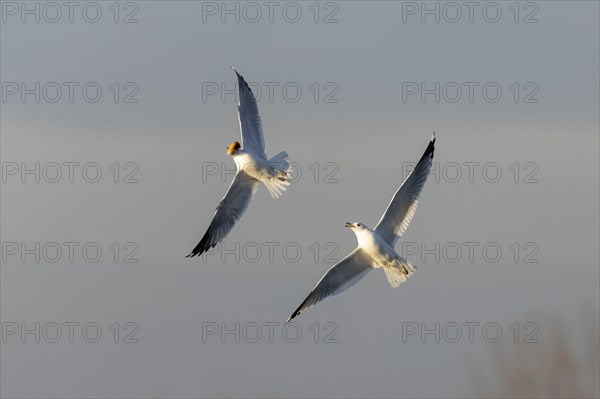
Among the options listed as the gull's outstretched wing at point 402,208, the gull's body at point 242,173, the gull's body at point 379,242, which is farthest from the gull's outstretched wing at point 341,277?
the gull's body at point 242,173

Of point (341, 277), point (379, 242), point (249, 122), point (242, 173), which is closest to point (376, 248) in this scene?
point (379, 242)

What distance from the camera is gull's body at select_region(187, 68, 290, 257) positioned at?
69.1ft

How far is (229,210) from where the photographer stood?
21453 mm

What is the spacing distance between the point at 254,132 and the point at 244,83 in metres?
0.74

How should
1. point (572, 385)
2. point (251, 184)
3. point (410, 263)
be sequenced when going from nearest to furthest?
point (410, 263) → point (251, 184) → point (572, 385)

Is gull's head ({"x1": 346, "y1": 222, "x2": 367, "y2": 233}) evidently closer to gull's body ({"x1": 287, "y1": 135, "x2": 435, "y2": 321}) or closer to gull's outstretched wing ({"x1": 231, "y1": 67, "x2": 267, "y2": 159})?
gull's body ({"x1": 287, "y1": 135, "x2": 435, "y2": 321})

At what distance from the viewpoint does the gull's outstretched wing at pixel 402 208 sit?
2030cm

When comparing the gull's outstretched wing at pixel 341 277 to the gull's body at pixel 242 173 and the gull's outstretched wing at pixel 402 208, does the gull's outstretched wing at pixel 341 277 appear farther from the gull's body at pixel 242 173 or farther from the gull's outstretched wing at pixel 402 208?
the gull's body at pixel 242 173

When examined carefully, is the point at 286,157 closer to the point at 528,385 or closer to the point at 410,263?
the point at 410,263

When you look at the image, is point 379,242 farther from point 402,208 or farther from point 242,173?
point 242,173

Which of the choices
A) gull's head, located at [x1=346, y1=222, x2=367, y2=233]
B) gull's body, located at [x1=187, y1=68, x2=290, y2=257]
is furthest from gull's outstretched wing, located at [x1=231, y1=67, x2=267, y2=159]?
gull's head, located at [x1=346, y1=222, x2=367, y2=233]

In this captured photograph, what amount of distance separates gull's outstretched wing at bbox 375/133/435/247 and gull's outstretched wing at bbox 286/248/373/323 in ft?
1.50

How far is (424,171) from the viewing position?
20.5 metres

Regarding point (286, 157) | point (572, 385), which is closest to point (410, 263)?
point (286, 157)
